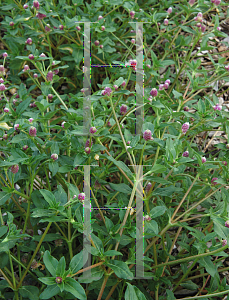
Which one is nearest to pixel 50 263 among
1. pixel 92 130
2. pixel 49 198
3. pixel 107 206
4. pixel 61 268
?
pixel 61 268

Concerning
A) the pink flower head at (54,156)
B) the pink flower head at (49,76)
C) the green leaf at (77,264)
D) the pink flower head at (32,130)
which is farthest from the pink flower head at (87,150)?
the pink flower head at (49,76)

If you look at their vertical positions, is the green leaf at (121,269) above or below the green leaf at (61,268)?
below

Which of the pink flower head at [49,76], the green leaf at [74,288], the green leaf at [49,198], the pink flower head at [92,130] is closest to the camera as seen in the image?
the green leaf at [74,288]

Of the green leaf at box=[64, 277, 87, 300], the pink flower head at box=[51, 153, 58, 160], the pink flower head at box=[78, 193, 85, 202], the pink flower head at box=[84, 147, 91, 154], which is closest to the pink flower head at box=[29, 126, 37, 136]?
the pink flower head at box=[51, 153, 58, 160]

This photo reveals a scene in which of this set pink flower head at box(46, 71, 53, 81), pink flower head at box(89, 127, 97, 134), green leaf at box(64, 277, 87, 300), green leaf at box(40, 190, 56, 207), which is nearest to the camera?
green leaf at box(64, 277, 87, 300)

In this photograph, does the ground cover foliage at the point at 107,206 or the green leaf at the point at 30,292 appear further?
the green leaf at the point at 30,292

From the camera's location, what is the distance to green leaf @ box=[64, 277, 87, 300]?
3.55 ft

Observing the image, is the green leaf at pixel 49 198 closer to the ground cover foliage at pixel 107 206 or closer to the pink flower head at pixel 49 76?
the ground cover foliage at pixel 107 206

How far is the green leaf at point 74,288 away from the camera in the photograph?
108 cm

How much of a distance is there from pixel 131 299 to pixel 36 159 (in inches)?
27.6

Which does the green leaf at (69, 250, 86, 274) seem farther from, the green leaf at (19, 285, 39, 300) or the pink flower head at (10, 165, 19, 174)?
the pink flower head at (10, 165, 19, 174)

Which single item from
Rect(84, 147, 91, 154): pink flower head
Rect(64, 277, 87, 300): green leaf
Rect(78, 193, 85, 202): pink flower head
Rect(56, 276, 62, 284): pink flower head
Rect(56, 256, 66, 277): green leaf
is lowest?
Rect(64, 277, 87, 300): green leaf

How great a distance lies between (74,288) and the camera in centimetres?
110

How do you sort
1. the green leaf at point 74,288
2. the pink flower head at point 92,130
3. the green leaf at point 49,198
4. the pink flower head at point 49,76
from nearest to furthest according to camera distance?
the green leaf at point 74,288
the green leaf at point 49,198
the pink flower head at point 92,130
the pink flower head at point 49,76
